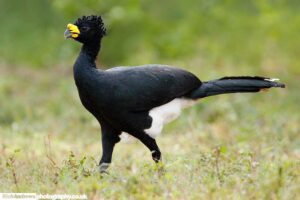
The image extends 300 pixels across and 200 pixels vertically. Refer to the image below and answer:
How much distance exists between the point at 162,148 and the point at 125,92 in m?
3.15

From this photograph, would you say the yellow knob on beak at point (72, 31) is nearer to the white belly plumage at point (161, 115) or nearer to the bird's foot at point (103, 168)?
the white belly plumage at point (161, 115)

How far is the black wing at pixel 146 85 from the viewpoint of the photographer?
6656 mm

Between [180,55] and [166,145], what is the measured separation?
6.13 m

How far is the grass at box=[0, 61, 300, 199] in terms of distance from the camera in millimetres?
5613

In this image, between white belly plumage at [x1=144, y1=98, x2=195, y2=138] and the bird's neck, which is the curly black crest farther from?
white belly plumage at [x1=144, y1=98, x2=195, y2=138]

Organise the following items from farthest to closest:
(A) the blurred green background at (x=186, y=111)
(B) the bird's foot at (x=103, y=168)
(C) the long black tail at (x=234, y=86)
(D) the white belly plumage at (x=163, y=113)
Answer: (C) the long black tail at (x=234, y=86)
(D) the white belly plumage at (x=163, y=113)
(B) the bird's foot at (x=103, y=168)
(A) the blurred green background at (x=186, y=111)

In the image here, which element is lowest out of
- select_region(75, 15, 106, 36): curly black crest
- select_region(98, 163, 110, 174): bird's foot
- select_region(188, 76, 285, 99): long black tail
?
select_region(98, 163, 110, 174): bird's foot

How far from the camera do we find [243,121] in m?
11.4

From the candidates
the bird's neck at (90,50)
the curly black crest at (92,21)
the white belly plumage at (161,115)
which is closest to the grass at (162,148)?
the white belly plumage at (161,115)

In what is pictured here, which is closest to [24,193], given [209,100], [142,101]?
[142,101]

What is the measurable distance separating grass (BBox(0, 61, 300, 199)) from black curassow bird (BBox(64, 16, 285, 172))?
34 cm

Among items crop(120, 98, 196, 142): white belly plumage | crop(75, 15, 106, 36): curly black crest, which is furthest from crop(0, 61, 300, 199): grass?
crop(75, 15, 106, 36): curly black crest

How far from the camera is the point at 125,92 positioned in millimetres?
6668

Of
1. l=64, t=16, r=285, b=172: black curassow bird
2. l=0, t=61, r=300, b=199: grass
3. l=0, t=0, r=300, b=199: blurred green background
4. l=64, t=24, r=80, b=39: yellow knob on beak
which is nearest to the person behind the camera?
l=0, t=61, r=300, b=199: grass
